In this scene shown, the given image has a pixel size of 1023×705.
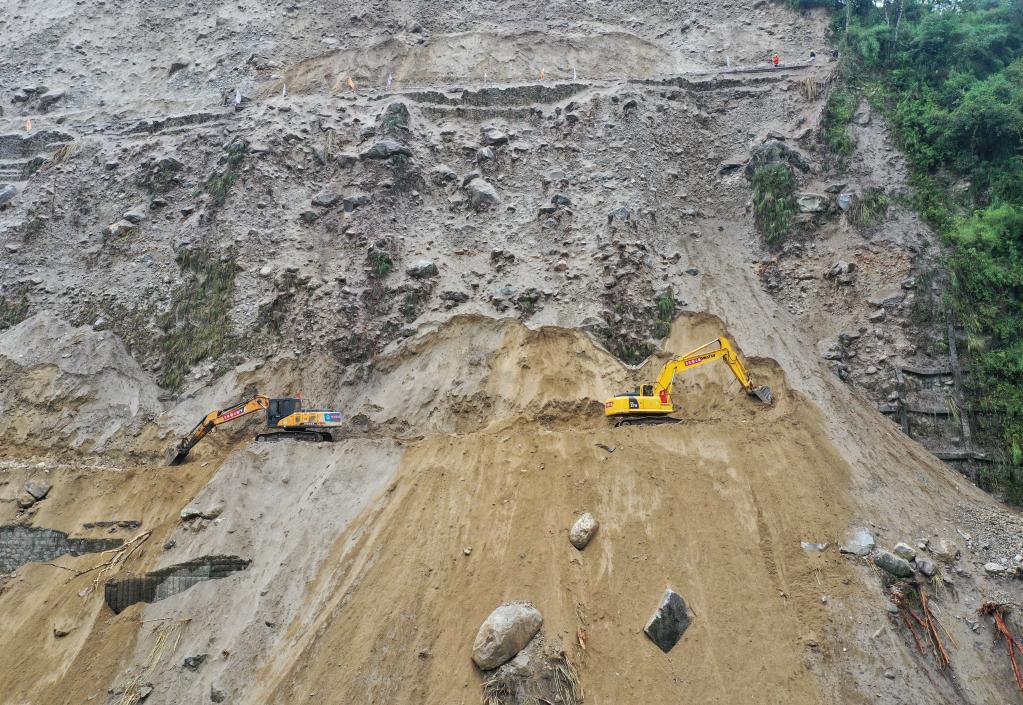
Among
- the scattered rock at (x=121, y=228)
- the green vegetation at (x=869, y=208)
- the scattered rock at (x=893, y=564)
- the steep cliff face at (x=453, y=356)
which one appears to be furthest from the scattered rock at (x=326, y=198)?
the scattered rock at (x=893, y=564)

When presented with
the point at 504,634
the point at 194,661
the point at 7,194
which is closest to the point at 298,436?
the point at 194,661

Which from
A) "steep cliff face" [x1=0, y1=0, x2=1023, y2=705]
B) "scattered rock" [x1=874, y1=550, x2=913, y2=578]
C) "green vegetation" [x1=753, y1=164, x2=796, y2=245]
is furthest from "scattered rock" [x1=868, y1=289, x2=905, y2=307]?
"scattered rock" [x1=874, y1=550, x2=913, y2=578]

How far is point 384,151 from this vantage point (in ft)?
55.8

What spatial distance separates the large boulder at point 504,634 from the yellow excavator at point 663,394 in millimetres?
4269

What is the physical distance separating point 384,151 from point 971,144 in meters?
14.6

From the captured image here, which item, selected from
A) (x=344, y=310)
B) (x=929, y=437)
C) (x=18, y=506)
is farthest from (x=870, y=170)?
(x=18, y=506)

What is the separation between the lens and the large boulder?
8.11m

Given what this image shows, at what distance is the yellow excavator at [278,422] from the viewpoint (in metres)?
12.2

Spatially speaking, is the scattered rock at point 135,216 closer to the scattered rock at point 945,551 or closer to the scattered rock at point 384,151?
the scattered rock at point 384,151

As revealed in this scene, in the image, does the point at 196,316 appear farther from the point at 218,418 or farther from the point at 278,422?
the point at 278,422

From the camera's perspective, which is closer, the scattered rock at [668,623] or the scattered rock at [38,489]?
the scattered rock at [668,623]

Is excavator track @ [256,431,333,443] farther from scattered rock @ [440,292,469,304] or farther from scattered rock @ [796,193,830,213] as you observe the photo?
scattered rock @ [796,193,830,213]

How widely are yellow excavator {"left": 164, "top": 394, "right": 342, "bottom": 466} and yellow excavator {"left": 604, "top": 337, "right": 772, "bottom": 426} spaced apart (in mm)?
5517

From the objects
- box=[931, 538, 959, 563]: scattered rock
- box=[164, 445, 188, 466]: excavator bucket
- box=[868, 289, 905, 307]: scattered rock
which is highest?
box=[868, 289, 905, 307]: scattered rock
